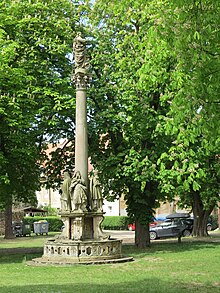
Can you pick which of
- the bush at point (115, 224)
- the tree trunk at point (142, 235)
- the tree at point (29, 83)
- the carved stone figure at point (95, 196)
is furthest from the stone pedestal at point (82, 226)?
the bush at point (115, 224)

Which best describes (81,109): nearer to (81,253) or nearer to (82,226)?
(82,226)

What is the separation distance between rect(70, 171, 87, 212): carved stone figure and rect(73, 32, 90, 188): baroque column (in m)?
0.35

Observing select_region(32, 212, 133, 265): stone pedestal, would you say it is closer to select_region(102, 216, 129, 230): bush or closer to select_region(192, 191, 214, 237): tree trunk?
select_region(192, 191, 214, 237): tree trunk

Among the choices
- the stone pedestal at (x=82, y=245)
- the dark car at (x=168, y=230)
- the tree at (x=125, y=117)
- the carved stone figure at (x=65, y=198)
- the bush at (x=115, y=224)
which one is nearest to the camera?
the stone pedestal at (x=82, y=245)

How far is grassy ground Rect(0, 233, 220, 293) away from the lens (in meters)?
12.8

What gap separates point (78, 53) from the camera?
21922 millimetres

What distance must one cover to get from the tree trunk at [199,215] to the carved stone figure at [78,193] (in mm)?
16605

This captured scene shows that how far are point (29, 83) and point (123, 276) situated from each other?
1041 cm

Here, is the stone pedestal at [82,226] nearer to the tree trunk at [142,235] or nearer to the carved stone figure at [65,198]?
the carved stone figure at [65,198]

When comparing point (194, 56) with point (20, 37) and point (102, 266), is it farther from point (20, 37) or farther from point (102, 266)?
point (20, 37)

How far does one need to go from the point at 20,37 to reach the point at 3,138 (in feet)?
14.5

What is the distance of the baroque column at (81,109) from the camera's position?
20.6 metres

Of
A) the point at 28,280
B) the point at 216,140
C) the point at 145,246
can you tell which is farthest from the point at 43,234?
the point at 216,140

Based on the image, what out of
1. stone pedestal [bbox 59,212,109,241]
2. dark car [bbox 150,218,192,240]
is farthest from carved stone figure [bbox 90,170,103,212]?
dark car [bbox 150,218,192,240]
